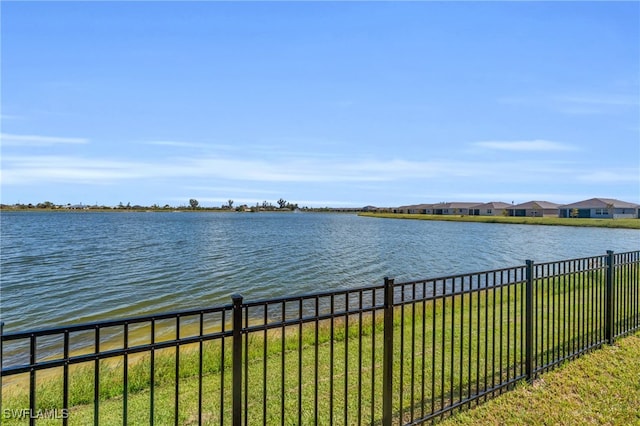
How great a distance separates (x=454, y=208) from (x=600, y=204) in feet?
156

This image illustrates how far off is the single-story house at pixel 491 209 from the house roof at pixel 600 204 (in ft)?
72.5

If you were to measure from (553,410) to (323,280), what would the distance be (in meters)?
14.5

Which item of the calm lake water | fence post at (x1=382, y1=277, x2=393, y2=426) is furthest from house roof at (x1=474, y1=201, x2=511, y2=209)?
fence post at (x1=382, y1=277, x2=393, y2=426)

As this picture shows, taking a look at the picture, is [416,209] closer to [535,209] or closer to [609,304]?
[535,209]

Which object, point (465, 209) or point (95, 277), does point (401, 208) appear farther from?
point (95, 277)

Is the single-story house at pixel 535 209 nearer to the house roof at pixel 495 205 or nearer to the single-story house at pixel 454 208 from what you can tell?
the house roof at pixel 495 205

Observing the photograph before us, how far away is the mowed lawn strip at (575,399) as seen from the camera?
4270 millimetres

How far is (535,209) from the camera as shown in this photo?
105875 mm

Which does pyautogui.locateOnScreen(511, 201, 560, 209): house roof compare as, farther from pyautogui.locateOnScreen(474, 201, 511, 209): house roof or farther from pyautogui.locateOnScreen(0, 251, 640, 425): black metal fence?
pyautogui.locateOnScreen(0, 251, 640, 425): black metal fence

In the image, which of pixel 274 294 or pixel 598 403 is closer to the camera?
pixel 598 403

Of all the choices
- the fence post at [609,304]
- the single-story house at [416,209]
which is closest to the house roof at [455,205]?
the single-story house at [416,209]

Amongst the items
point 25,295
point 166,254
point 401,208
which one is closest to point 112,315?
point 25,295

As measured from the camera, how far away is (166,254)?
2905 cm

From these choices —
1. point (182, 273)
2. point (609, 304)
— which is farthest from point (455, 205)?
point (609, 304)
